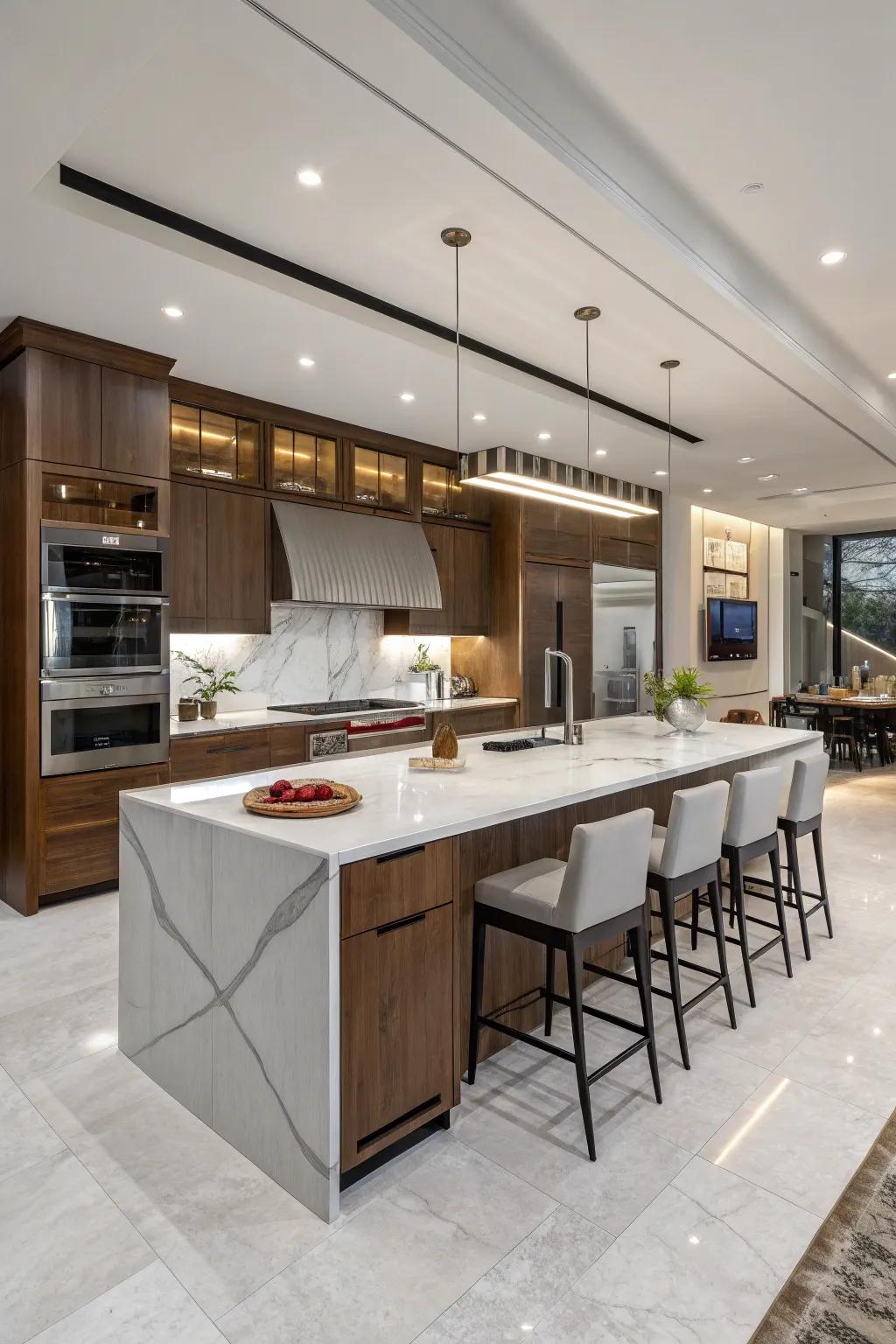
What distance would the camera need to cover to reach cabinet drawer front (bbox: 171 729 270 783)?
431cm

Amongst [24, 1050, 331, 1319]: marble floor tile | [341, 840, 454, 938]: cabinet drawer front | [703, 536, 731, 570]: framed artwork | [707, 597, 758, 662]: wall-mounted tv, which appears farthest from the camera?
[703, 536, 731, 570]: framed artwork

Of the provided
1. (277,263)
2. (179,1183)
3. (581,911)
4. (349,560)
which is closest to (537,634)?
(349,560)

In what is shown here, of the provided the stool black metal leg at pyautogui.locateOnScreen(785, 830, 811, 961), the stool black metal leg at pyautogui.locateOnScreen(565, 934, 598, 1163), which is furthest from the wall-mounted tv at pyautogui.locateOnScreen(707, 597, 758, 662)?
the stool black metal leg at pyautogui.locateOnScreen(565, 934, 598, 1163)

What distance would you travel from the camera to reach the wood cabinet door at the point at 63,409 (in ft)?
12.2

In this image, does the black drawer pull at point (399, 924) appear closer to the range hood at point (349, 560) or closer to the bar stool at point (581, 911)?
the bar stool at point (581, 911)

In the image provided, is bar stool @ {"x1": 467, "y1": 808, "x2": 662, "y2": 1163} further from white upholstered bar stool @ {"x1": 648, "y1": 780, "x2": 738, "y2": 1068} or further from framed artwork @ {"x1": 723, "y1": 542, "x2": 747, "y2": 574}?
framed artwork @ {"x1": 723, "y1": 542, "x2": 747, "y2": 574}

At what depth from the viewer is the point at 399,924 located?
1.97 m

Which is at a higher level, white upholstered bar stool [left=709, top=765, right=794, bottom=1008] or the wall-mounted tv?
the wall-mounted tv

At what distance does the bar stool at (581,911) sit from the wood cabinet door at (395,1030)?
0.26 metres

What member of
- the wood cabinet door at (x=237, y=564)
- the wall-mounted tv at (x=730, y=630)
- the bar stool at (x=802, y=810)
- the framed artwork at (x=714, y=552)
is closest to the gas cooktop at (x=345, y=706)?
the wood cabinet door at (x=237, y=564)

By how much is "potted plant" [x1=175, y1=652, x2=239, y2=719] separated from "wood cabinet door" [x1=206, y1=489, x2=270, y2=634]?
0.38m

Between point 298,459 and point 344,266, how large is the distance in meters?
1.95

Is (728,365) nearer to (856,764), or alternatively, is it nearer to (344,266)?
(344,266)

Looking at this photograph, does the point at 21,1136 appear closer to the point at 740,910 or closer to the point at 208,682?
the point at 740,910
